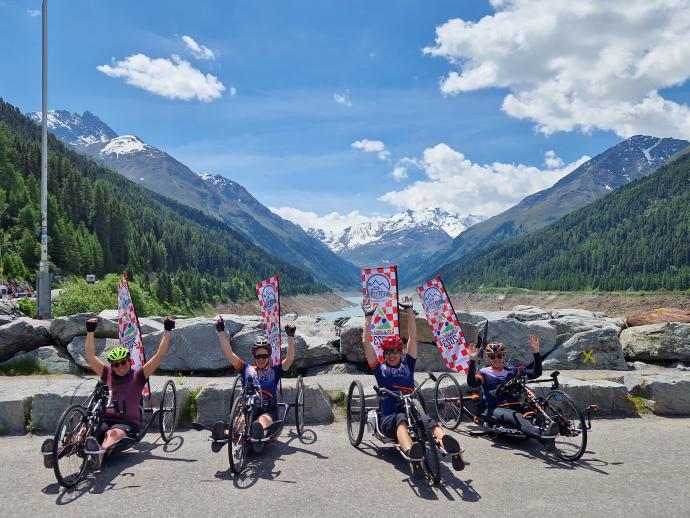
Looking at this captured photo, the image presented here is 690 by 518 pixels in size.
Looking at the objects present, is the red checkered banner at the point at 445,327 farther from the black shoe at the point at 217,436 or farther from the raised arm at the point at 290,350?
the black shoe at the point at 217,436

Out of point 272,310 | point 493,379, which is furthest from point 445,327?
point 272,310

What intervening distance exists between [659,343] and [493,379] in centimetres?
969

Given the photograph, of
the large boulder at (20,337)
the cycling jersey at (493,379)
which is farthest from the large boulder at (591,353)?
the large boulder at (20,337)

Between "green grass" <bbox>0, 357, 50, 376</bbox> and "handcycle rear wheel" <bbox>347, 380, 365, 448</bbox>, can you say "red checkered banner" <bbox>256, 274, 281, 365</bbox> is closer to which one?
"handcycle rear wheel" <bbox>347, 380, 365, 448</bbox>

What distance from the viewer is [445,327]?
1252cm

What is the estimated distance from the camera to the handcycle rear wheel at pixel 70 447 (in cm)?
678

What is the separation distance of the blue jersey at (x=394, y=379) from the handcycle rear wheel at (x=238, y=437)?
2.37m

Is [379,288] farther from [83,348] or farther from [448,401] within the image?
[83,348]

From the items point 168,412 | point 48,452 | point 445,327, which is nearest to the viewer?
point 48,452

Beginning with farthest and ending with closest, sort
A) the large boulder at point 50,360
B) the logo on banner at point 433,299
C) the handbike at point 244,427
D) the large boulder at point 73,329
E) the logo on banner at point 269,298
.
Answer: the large boulder at point 73,329, the large boulder at point 50,360, the logo on banner at point 433,299, the logo on banner at point 269,298, the handbike at point 244,427

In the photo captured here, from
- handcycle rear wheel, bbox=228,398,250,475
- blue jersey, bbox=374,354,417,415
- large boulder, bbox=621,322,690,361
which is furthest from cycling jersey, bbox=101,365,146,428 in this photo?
large boulder, bbox=621,322,690,361

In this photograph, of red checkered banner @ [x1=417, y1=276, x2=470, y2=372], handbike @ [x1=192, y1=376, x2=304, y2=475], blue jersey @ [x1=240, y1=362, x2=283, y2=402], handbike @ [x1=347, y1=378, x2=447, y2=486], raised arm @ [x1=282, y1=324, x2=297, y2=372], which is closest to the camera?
handbike @ [x1=347, y1=378, x2=447, y2=486]

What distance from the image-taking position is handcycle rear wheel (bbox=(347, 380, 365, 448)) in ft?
28.3

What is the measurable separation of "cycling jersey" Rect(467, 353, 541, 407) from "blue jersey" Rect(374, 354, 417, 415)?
145cm
